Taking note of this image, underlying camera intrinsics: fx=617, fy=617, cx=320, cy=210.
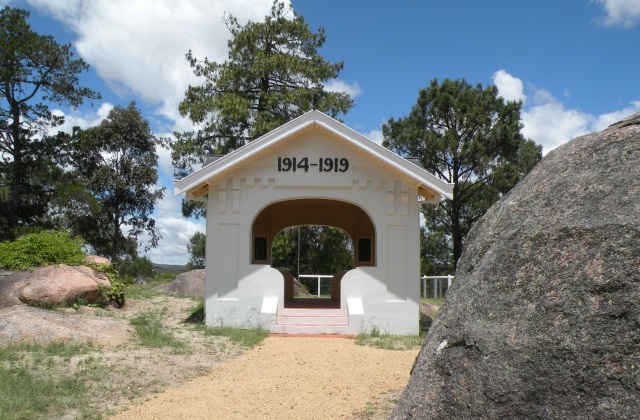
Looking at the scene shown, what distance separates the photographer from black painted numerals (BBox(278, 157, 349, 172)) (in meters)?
14.1

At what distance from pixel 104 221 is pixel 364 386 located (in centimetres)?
2869

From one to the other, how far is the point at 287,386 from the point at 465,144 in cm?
2401

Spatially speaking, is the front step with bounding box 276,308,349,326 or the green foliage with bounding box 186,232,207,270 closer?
the front step with bounding box 276,308,349,326

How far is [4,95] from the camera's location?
29094mm

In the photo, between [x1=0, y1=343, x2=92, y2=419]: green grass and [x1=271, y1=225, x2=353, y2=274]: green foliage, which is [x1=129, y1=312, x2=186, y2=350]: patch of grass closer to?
[x1=0, y1=343, x2=92, y2=419]: green grass

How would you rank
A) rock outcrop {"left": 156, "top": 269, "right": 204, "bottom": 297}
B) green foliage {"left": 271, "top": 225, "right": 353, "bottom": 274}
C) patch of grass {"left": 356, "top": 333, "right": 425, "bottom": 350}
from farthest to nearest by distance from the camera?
green foliage {"left": 271, "top": 225, "right": 353, "bottom": 274}
rock outcrop {"left": 156, "top": 269, "right": 204, "bottom": 297}
patch of grass {"left": 356, "top": 333, "right": 425, "bottom": 350}

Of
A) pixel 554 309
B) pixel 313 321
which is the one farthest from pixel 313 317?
pixel 554 309

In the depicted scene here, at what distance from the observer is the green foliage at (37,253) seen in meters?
14.9

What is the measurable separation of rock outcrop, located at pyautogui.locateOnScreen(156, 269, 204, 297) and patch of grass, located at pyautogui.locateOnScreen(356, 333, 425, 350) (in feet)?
32.8

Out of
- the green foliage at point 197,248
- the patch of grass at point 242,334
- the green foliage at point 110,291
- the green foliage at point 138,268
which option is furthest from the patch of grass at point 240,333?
the green foliage at point 197,248

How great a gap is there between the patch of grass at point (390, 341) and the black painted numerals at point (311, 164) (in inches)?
149

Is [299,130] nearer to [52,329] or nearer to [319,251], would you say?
[52,329]

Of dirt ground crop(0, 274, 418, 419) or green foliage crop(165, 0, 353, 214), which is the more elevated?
green foliage crop(165, 0, 353, 214)

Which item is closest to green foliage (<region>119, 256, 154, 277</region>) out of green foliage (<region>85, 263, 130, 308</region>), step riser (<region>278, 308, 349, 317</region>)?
green foliage (<region>85, 263, 130, 308</region>)
